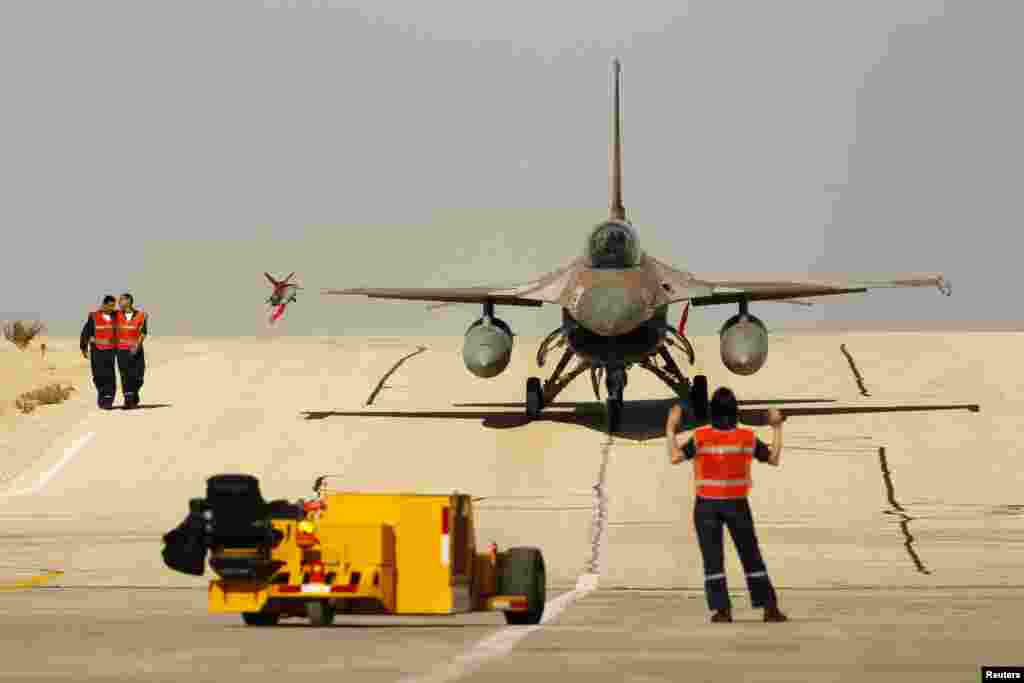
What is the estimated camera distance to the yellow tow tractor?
1372cm

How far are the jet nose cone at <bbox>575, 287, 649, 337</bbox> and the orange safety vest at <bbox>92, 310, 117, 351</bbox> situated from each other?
8.77m

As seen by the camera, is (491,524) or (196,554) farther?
(491,524)

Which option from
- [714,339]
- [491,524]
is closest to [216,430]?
[491,524]

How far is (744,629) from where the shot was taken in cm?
1403

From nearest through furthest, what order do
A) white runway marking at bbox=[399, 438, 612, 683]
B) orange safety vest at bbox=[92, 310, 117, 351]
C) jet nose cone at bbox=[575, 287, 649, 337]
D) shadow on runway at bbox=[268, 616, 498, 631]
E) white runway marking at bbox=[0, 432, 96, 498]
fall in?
white runway marking at bbox=[399, 438, 612, 683] → shadow on runway at bbox=[268, 616, 498, 631] → white runway marking at bbox=[0, 432, 96, 498] → jet nose cone at bbox=[575, 287, 649, 337] → orange safety vest at bbox=[92, 310, 117, 351]

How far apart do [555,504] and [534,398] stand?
839 cm

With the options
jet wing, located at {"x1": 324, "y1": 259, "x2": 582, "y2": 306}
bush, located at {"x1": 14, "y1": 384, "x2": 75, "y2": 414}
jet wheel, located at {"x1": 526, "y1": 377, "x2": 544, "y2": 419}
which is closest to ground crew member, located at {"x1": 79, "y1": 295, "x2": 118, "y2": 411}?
bush, located at {"x1": 14, "y1": 384, "x2": 75, "y2": 414}

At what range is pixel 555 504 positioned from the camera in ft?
92.7

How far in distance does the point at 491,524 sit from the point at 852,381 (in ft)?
58.7

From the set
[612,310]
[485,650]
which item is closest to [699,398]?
[612,310]

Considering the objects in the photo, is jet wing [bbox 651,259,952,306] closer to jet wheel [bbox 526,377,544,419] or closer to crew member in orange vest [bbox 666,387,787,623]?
jet wheel [bbox 526,377,544,419]

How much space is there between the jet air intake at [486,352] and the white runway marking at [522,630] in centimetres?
600

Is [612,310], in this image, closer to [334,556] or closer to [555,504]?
[555,504]

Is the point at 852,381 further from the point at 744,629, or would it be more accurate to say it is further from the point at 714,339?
the point at 744,629
